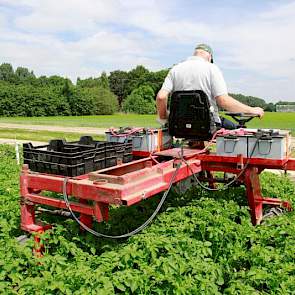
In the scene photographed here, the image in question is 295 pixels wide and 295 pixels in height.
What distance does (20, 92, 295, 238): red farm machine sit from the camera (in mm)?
3885

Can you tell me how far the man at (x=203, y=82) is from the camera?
5.25 metres

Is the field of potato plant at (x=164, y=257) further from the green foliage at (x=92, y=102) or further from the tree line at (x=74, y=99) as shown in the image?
the green foliage at (x=92, y=102)

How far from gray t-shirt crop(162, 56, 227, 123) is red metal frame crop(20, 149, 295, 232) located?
0.77 metres

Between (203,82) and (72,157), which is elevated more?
(203,82)

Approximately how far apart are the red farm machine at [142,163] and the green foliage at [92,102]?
65.8 metres

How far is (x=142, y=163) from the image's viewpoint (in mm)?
5000

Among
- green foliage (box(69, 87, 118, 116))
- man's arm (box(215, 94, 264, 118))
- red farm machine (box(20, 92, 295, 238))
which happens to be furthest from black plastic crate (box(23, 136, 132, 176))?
green foliage (box(69, 87, 118, 116))

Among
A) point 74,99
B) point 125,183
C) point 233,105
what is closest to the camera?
point 125,183

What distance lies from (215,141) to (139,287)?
2542mm

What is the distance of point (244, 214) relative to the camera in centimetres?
535

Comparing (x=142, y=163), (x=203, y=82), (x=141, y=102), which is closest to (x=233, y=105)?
(x=203, y=82)

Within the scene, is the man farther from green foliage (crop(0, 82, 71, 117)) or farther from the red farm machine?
green foliage (crop(0, 82, 71, 117))

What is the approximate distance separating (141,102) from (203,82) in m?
74.0

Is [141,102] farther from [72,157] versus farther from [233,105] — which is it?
[72,157]
